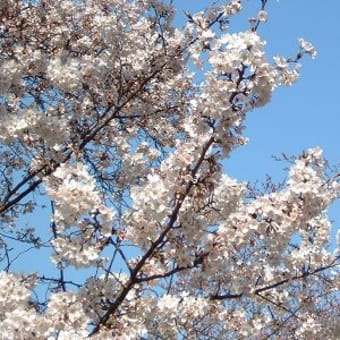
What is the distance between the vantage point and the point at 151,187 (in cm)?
493

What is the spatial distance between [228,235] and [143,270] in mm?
741

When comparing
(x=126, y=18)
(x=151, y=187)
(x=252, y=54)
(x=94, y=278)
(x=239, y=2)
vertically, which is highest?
(x=126, y=18)

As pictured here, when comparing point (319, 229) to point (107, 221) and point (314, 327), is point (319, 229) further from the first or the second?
point (107, 221)

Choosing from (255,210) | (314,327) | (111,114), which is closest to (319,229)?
(314,327)

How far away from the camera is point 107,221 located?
486 cm

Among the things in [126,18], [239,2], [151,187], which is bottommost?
[151,187]

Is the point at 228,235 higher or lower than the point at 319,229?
lower

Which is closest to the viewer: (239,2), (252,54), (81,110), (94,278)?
(252,54)

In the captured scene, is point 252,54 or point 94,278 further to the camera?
point 94,278

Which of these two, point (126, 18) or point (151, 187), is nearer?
point (151, 187)

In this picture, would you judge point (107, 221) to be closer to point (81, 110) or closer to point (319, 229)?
point (319, 229)

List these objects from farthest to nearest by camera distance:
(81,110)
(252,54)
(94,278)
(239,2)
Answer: (81,110)
(239,2)
(94,278)
(252,54)

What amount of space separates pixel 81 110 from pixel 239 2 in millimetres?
2414

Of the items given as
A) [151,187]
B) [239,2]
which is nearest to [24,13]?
[239,2]
